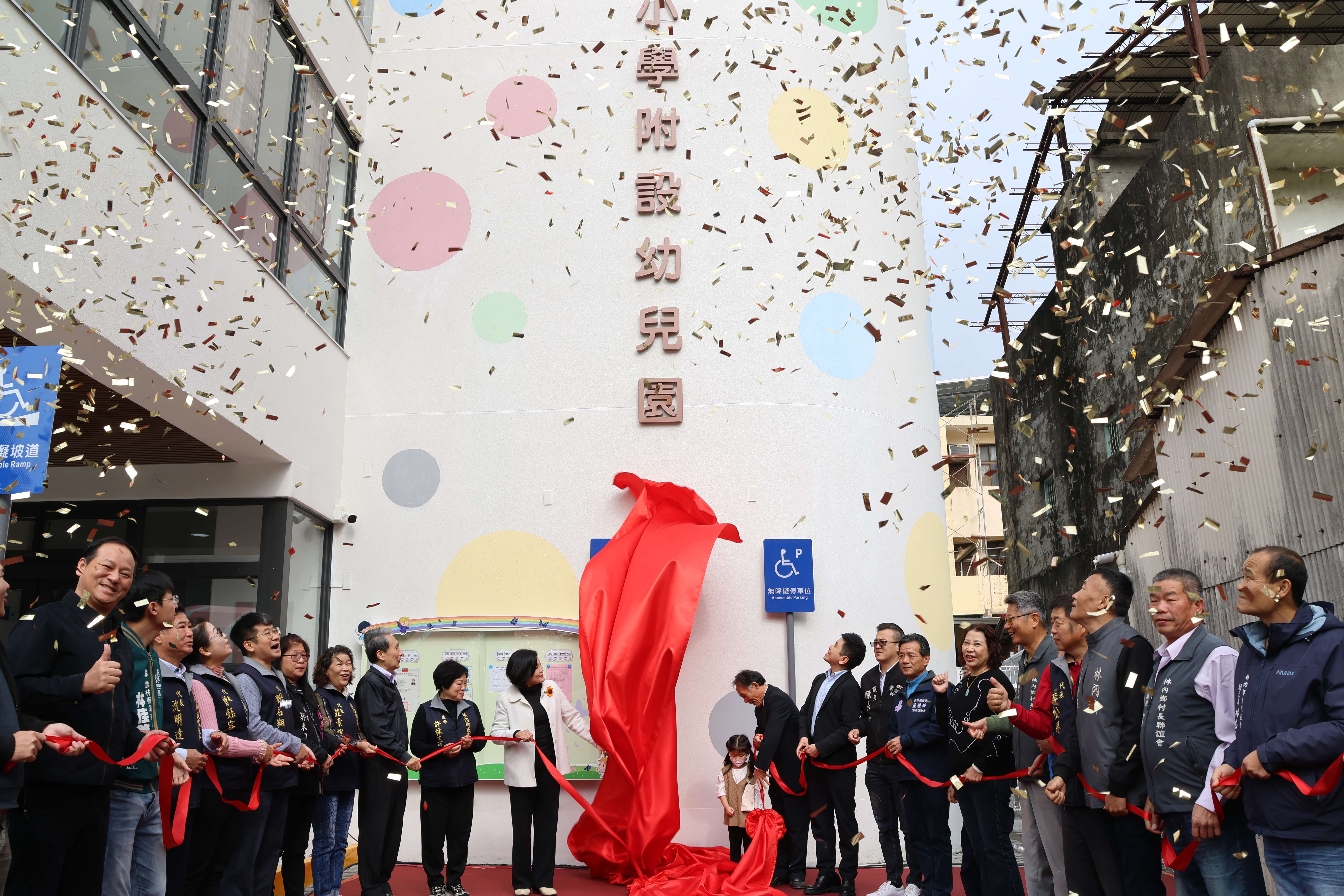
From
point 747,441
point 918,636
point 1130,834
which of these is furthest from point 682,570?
point 1130,834

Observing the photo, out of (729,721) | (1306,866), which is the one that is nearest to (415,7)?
(729,721)

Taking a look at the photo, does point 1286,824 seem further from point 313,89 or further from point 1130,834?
point 313,89

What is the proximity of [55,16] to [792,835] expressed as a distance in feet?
18.6

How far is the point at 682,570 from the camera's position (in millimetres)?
6359

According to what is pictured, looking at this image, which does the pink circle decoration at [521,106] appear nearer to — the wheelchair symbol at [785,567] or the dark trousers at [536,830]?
the wheelchair symbol at [785,567]

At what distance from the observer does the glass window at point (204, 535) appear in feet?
22.0

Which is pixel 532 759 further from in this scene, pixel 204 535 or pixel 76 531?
pixel 76 531

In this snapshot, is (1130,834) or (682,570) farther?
(682,570)

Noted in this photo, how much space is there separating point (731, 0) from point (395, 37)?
2742 millimetres

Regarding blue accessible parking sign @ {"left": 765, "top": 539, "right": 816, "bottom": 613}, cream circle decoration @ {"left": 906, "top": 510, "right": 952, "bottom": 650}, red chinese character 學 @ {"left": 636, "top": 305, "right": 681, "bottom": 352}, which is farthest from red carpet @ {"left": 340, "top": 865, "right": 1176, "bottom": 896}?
red chinese character 學 @ {"left": 636, "top": 305, "right": 681, "bottom": 352}

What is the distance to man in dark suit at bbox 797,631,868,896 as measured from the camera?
5.46 meters

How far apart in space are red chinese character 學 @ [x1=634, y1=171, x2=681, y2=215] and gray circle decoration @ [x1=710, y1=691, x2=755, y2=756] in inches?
142

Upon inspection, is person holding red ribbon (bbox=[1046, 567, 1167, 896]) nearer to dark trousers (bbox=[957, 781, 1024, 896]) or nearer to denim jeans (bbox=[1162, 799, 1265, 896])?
denim jeans (bbox=[1162, 799, 1265, 896])

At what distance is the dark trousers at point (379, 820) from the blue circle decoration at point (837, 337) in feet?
13.3
